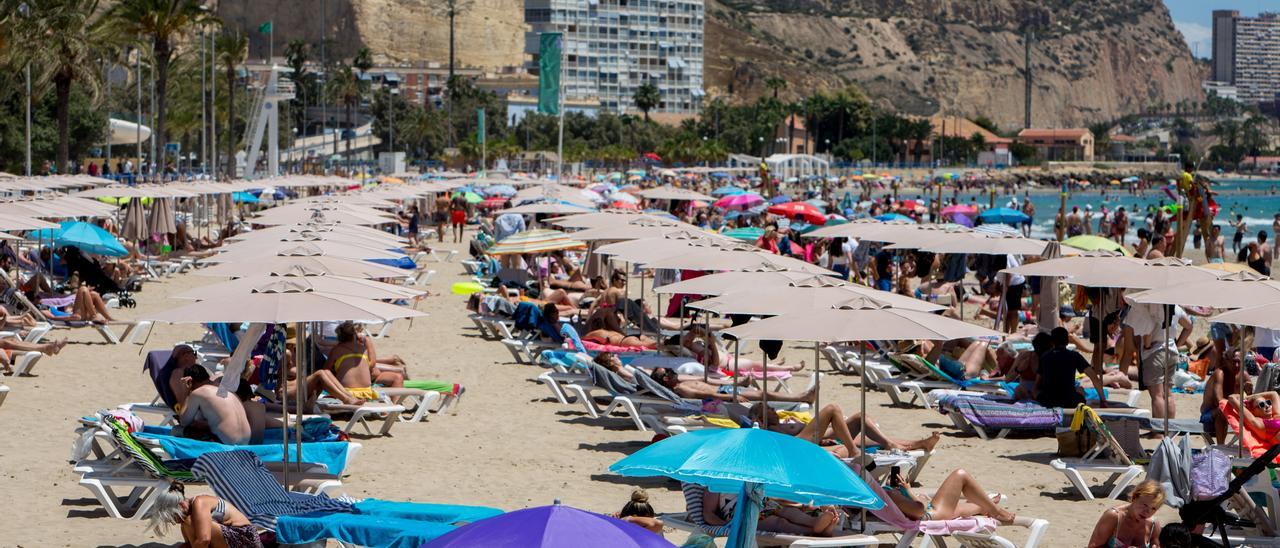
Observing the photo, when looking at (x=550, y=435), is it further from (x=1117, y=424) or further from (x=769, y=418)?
(x=1117, y=424)

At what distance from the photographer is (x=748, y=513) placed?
19.5 ft

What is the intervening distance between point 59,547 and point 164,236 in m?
21.4

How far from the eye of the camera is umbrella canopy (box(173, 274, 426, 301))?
8.23 meters

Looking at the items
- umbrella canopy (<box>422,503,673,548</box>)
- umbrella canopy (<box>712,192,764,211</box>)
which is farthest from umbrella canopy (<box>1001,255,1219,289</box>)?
umbrella canopy (<box>712,192,764,211</box>)

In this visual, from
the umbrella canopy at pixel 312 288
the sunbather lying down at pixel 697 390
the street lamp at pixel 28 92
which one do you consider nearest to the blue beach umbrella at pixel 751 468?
the umbrella canopy at pixel 312 288

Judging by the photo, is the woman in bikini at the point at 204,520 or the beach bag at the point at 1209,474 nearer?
the woman in bikini at the point at 204,520

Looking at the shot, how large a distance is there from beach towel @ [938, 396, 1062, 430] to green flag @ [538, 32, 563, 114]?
76.6 ft

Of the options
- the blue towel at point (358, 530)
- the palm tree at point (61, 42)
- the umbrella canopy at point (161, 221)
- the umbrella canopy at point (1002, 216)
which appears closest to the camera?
the blue towel at point (358, 530)

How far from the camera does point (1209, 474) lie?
7848 mm

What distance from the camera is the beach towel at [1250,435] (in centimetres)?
905

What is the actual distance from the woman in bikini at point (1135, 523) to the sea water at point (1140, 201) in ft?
171

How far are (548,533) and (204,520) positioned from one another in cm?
291

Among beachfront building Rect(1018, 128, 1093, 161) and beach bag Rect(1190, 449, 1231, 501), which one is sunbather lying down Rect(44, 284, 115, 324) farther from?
beachfront building Rect(1018, 128, 1093, 161)

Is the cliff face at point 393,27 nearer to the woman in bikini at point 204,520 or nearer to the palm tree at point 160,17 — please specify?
the palm tree at point 160,17
